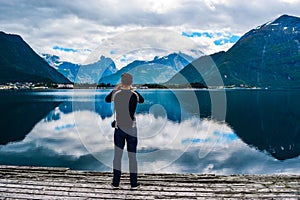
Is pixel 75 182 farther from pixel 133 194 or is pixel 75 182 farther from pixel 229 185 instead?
pixel 229 185

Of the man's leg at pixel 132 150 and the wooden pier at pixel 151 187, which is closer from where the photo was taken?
the wooden pier at pixel 151 187

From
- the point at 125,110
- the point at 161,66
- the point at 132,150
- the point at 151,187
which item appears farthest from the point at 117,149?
the point at 161,66

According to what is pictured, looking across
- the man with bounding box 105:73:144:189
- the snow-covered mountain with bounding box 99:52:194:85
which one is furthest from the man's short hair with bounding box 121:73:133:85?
the snow-covered mountain with bounding box 99:52:194:85

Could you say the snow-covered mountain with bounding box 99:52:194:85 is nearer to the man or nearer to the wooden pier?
the man

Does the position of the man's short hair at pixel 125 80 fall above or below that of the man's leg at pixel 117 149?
above

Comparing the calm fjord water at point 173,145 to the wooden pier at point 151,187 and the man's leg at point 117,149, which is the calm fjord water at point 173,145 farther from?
the man's leg at point 117,149

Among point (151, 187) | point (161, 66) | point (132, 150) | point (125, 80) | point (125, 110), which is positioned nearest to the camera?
point (125, 80)

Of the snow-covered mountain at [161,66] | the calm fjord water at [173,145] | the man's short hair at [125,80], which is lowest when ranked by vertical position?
the calm fjord water at [173,145]

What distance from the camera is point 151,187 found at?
9.10 meters

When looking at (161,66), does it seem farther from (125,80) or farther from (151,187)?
(151,187)

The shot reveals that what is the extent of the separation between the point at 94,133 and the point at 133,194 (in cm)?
2750

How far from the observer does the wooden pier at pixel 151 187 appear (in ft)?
27.8

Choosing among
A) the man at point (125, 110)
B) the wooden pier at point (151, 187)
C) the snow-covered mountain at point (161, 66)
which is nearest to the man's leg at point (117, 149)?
the man at point (125, 110)

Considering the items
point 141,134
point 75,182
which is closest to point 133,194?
point 75,182
